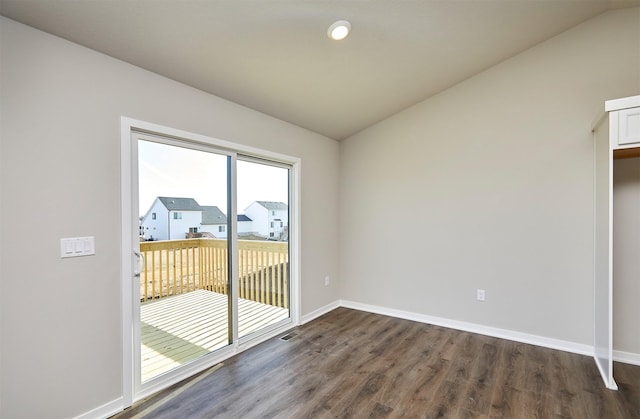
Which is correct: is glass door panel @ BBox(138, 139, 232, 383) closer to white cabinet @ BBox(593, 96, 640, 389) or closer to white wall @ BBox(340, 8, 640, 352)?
white wall @ BBox(340, 8, 640, 352)

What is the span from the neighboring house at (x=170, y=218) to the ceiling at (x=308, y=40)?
0.98 m

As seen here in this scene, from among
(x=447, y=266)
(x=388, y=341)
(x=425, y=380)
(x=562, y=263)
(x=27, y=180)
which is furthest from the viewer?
(x=447, y=266)

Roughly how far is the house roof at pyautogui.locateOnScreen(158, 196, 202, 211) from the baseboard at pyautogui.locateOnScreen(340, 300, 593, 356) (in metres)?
2.60

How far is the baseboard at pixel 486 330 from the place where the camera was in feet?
9.22

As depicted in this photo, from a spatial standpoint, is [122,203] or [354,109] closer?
[122,203]

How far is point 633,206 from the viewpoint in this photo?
2.57 meters

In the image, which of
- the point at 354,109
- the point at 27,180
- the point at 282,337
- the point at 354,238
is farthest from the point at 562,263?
the point at 27,180

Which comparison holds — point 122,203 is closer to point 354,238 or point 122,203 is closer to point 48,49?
point 48,49

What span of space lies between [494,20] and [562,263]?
2306 mm

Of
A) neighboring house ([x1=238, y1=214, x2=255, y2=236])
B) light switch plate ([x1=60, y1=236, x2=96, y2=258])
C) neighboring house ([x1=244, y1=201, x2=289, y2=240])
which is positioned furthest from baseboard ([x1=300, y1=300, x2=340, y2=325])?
light switch plate ([x1=60, y1=236, x2=96, y2=258])

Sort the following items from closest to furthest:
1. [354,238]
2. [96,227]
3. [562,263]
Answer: [96,227] < [562,263] < [354,238]

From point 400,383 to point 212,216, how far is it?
2.09 meters

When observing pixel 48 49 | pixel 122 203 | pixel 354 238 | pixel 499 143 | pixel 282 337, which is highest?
pixel 48 49

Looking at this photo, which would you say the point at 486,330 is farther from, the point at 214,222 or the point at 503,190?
the point at 214,222
